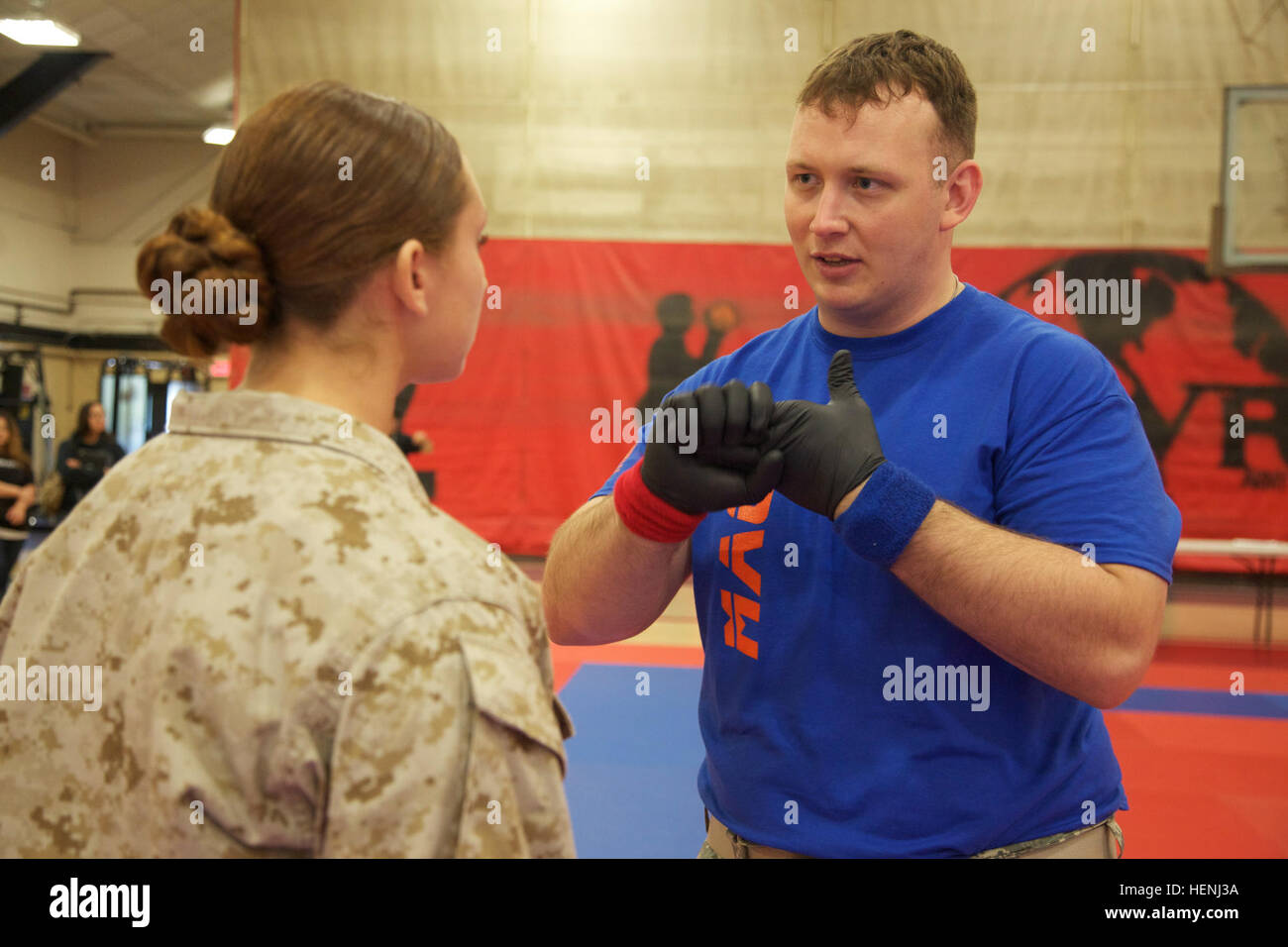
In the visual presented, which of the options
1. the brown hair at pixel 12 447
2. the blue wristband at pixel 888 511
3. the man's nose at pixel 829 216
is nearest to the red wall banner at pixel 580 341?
the brown hair at pixel 12 447

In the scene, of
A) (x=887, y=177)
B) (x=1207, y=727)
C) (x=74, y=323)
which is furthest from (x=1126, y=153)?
(x=74, y=323)

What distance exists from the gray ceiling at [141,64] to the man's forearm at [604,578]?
960 centimetres

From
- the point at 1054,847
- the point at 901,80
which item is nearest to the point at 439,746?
the point at 1054,847

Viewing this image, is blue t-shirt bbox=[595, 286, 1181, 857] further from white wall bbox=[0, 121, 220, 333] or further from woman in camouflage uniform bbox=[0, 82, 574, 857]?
white wall bbox=[0, 121, 220, 333]

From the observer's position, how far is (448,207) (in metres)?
1.11

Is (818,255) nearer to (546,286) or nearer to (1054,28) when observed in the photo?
(546,286)

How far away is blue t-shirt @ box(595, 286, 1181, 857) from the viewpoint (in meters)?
1.37

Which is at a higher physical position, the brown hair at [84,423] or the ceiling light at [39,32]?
the ceiling light at [39,32]

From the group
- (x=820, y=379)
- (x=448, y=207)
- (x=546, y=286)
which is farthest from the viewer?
(x=546, y=286)

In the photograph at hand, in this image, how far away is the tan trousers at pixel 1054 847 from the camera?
137 centimetres

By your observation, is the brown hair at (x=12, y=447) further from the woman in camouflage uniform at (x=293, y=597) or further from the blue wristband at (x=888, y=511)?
the blue wristband at (x=888, y=511)

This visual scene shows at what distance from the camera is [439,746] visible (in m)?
0.86

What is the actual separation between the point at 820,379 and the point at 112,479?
1.12 m

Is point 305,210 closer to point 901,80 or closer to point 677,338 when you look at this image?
point 901,80
